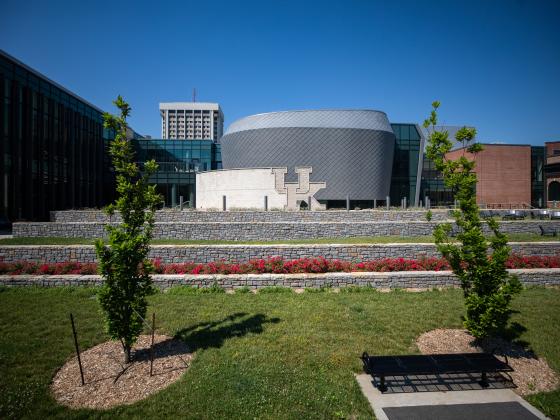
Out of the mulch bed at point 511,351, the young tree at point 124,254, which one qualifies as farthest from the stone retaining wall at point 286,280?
the young tree at point 124,254

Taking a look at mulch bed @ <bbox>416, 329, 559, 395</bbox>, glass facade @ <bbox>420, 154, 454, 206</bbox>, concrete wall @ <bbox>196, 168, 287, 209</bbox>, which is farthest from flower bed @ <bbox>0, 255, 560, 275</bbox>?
glass facade @ <bbox>420, 154, 454, 206</bbox>

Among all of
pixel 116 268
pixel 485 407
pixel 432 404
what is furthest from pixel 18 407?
pixel 485 407

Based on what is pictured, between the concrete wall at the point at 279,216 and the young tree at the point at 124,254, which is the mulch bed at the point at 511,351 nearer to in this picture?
the young tree at the point at 124,254

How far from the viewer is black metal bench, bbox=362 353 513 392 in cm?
564

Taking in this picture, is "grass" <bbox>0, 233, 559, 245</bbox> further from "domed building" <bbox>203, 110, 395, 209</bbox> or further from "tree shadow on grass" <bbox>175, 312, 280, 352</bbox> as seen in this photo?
"domed building" <bbox>203, 110, 395, 209</bbox>

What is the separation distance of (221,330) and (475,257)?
629 centimetres

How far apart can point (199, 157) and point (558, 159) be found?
58.1 meters

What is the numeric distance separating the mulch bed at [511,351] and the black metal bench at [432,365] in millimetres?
551

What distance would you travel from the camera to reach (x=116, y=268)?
615 centimetres

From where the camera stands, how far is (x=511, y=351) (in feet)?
23.4

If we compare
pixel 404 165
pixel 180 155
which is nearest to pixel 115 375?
pixel 404 165

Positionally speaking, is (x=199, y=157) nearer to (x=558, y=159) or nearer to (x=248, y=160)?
(x=248, y=160)

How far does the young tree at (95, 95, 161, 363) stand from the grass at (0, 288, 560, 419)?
1.55 meters

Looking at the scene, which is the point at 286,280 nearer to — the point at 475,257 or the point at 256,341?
the point at 256,341
